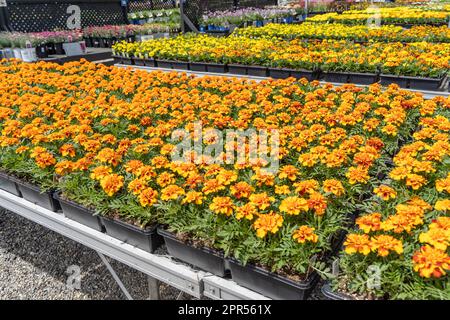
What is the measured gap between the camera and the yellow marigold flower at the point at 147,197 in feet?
6.86

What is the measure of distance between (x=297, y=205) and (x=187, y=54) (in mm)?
5720

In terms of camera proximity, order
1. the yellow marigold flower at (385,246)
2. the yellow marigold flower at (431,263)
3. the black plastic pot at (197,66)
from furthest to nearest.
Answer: the black plastic pot at (197,66), the yellow marigold flower at (385,246), the yellow marigold flower at (431,263)

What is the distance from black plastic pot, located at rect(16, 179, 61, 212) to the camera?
8.72 feet

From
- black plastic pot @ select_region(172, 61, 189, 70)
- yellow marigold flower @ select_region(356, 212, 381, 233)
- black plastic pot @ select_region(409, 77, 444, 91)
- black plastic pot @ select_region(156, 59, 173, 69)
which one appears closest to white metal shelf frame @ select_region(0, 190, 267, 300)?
yellow marigold flower @ select_region(356, 212, 381, 233)

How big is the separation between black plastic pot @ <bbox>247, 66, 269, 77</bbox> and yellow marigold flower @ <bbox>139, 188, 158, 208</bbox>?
442 cm

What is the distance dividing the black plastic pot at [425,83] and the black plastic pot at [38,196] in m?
4.64

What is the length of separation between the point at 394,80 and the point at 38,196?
184 inches

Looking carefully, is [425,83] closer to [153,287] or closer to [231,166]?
[231,166]

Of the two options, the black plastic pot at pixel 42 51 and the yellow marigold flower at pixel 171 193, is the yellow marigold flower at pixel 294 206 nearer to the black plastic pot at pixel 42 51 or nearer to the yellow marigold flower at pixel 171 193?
the yellow marigold flower at pixel 171 193

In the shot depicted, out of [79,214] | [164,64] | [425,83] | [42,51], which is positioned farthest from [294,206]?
[42,51]

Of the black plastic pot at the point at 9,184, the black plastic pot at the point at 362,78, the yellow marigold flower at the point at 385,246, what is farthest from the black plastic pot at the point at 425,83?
the black plastic pot at the point at 9,184

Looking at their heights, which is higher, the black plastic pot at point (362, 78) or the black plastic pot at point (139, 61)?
the black plastic pot at point (139, 61)

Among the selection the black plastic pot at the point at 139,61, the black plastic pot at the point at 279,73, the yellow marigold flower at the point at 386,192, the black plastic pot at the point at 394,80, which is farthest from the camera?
the black plastic pot at the point at 139,61

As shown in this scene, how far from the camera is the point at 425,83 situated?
4871mm
